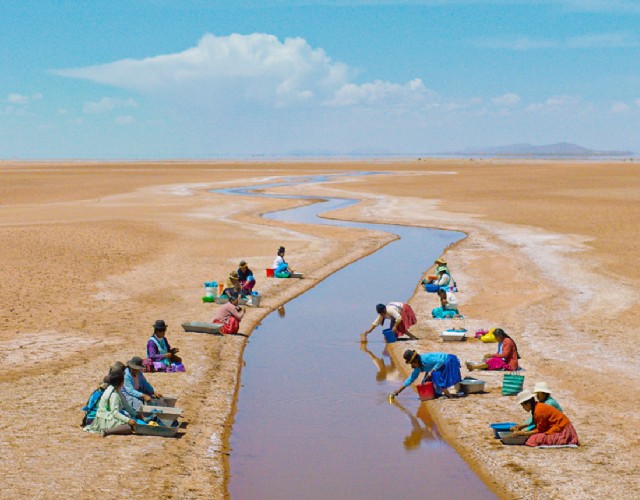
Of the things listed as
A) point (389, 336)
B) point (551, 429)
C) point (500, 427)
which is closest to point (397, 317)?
point (389, 336)

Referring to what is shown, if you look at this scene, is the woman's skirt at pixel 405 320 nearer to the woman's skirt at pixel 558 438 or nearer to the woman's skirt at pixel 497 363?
the woman's skirt at pixel 497 363

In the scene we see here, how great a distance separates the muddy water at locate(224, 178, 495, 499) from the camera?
1357 centimetres

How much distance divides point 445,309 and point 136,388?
12493 millimetres

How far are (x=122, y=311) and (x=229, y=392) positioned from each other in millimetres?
9070

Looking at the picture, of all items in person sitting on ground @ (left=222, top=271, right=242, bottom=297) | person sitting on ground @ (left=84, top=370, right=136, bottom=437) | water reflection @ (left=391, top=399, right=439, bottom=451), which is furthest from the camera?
person sitting on ground @ (left=222, top=271, right=242, bottom=297)

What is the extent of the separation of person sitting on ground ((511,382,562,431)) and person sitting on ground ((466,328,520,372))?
4.50m

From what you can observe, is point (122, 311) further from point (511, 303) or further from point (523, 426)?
point (523, 426)

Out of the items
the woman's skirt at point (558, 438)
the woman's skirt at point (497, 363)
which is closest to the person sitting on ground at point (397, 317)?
the woman's skirt at point (497, 363)

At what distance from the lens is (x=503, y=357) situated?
1942 cm

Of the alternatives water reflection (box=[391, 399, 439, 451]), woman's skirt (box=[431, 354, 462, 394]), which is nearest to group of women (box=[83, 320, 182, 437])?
water reflection (box=[391, 399, 439, 451])

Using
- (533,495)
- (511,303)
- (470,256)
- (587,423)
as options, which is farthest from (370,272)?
(533,495)

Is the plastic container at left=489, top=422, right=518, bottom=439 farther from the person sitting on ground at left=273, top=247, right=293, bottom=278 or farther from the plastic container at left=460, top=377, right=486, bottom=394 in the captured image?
the person sitting on ground at left=273, top=247, right=293, bottom=278

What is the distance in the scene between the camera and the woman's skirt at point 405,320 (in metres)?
23.3

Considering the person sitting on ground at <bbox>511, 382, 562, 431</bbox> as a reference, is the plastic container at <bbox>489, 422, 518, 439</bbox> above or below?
below
